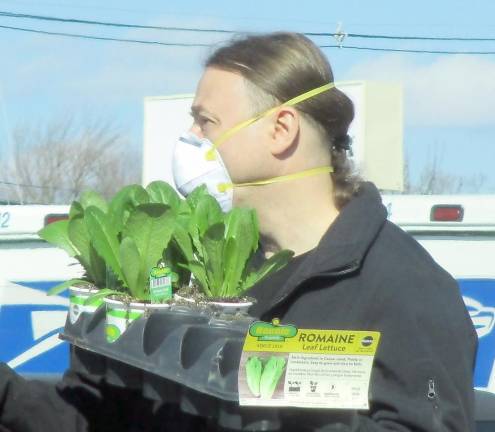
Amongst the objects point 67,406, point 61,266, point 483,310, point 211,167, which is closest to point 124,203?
point 211,167

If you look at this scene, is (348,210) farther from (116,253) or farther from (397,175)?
(397,175)

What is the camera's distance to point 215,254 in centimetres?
229

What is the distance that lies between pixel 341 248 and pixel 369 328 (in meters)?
0.20

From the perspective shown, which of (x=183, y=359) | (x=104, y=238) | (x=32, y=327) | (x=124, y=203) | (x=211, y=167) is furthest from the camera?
(x=32, y=327)

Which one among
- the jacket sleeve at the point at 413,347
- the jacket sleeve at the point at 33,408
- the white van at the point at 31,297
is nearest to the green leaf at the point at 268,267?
the jacket sleeve at the point at 413,347

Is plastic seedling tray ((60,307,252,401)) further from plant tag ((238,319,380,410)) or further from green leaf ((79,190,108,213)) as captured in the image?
green leaf ((79,190,108,213))

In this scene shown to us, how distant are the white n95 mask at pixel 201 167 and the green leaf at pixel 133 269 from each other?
0.48m

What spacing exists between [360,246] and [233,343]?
501 mm

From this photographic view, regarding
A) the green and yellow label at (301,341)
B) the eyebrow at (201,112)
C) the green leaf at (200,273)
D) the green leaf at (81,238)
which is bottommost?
the green and yellow label at (301,341)

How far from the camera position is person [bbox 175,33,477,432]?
2.17 m

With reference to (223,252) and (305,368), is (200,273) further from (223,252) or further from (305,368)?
(305,368)

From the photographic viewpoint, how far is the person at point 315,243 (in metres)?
2.18

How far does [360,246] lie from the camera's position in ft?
7.73

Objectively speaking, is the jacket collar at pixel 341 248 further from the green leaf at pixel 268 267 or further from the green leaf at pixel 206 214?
the green leaf at pixel 206 214
